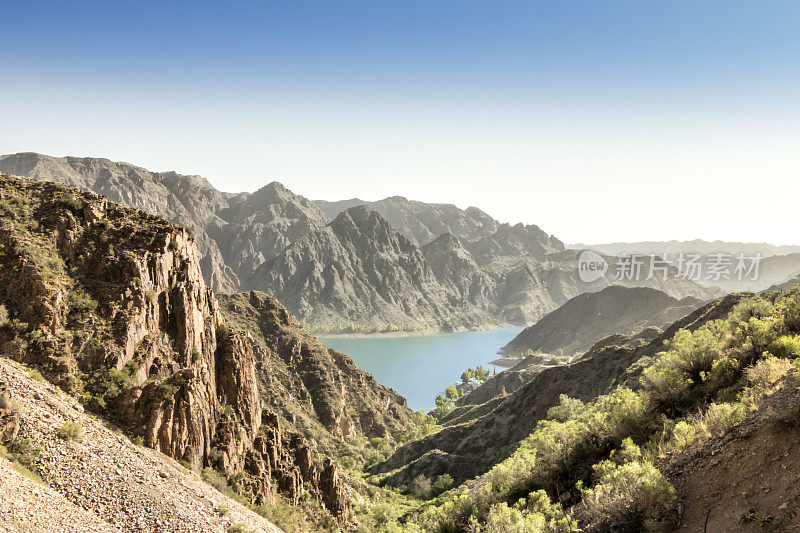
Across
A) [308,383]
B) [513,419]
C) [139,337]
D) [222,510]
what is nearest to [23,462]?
[222,510]

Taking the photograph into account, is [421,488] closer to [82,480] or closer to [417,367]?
[82,480]

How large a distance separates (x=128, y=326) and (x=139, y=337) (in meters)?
1.17

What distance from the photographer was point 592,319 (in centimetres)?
17350

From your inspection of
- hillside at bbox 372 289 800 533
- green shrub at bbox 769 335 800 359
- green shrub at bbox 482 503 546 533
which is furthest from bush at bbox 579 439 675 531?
green shrub at bbox 769 335 800 359

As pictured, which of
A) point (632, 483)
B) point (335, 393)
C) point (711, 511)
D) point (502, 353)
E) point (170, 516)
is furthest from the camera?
point (502, 353)

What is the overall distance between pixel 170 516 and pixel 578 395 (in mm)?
47895

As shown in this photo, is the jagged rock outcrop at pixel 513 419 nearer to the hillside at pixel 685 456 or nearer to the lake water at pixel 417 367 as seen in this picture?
the hillside at pixel 685 456

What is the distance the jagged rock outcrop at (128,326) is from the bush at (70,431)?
9.06 ft

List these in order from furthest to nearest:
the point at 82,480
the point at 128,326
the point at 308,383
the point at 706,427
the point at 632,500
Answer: the point at 308,383, the point at 128,326, the point at 82,480, the point at 706,427, the point at 632,500

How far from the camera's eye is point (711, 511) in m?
11.2

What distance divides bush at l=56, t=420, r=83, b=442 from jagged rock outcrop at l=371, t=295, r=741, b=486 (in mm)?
39452

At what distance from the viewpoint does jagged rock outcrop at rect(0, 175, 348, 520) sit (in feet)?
70.6

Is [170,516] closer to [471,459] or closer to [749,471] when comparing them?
[749,471]

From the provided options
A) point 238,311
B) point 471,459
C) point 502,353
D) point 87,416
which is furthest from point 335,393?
point 502,353
